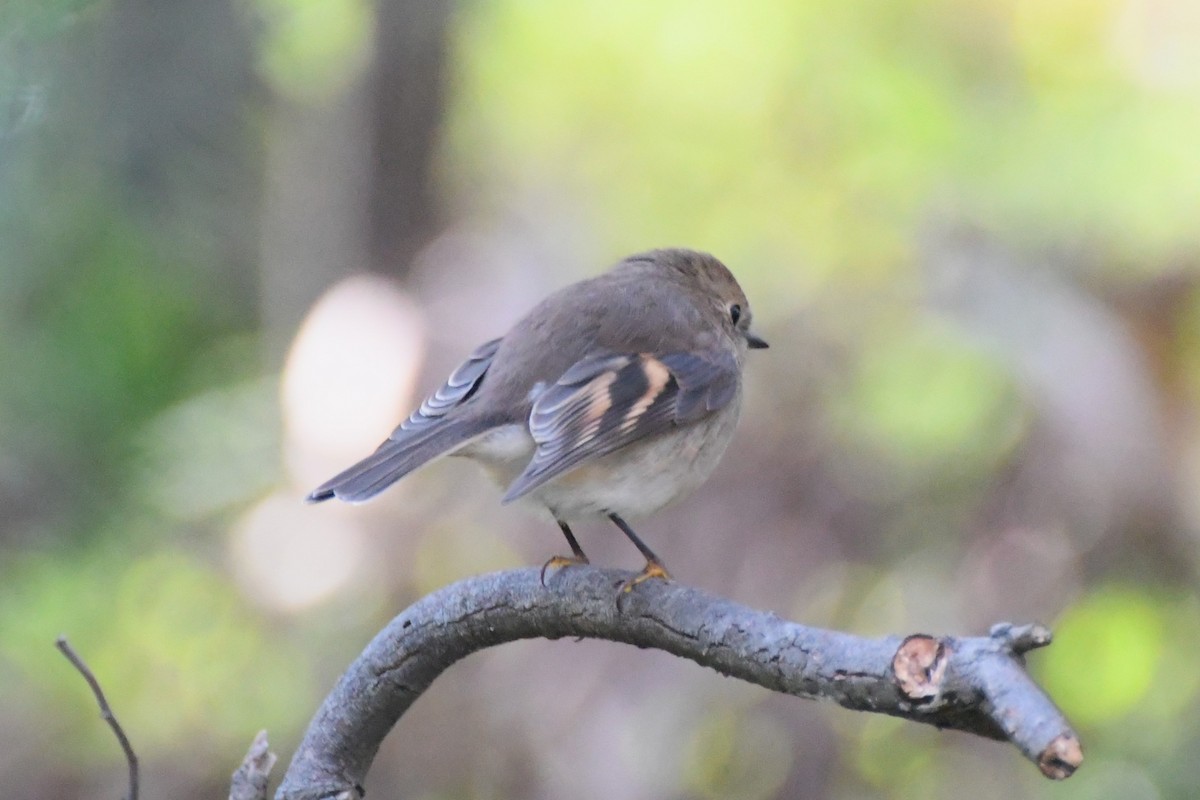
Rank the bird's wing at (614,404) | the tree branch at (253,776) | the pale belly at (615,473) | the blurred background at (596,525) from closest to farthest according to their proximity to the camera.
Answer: the tree branch at (253,776)
the bird's wing at (614,404)
the pale belly at (615,473)
the blurred background at (596,525)

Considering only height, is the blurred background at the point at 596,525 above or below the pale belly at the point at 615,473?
above

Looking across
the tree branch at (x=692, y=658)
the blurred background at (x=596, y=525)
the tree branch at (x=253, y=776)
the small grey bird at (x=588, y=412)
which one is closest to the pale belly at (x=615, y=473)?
the small grey bird at (x=588, y=412)

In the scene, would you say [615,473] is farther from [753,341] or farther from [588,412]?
[753,341]

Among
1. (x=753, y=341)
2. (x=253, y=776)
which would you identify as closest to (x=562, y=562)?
(x=253, y=776)

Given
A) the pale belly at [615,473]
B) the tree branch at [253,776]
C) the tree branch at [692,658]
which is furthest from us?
the pale belly at [615,473]

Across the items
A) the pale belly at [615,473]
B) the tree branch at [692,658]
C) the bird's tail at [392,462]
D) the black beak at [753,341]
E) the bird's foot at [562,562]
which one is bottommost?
the tree branch at [692,658]

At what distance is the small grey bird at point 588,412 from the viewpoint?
3.01 m

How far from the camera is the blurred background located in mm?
4445

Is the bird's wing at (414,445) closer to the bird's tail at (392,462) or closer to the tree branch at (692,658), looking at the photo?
the bird's tail at (392,462)

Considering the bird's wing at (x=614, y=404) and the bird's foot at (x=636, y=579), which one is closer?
the bird's foot at (x=636, y=579)

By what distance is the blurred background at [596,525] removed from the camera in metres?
4.45

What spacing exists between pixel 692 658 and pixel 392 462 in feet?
3.04

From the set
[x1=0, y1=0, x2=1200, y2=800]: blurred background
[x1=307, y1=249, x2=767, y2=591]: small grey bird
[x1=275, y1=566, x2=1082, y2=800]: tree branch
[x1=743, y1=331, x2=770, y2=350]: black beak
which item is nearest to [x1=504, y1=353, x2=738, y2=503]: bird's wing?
[x1=307, y1=249, x2=767, y2=591]: small grey bird

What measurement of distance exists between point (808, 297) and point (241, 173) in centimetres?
288
